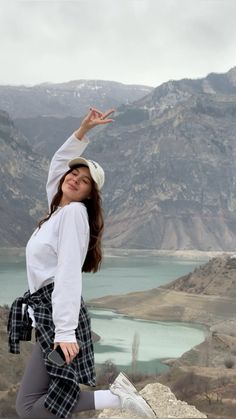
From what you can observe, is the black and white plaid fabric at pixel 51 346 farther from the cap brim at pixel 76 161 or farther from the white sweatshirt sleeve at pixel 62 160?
the white sweatshirt sleeve at pixel 62 160

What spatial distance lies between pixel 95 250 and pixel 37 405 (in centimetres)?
82

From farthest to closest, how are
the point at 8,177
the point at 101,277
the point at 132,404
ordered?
the point at 8,177 → the point at 101,277 → the point at 132,404

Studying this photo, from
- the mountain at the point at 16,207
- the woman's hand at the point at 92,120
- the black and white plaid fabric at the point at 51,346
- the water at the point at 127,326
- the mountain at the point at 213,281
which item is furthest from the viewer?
the mountain at the point at 16,207

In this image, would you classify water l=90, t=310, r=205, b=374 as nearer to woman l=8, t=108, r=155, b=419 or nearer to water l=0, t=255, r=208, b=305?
water l=0, t=255, r=208, b=305

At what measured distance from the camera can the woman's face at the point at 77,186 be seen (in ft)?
10.3

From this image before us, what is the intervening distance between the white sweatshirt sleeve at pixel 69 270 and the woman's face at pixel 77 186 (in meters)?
0.19

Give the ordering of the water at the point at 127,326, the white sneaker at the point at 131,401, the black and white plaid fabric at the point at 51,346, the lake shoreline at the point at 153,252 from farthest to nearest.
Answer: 1. the lake shoreline at the point at 153,252
2. the water at the point at 127,326
3. the white sneaker at the point at 131,401
4. the black and white plaid fabric at the point at 51,346

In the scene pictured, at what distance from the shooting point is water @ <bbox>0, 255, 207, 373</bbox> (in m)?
44.3

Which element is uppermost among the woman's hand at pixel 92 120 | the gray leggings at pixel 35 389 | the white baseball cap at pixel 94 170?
the woman's hand at pixel 92 120

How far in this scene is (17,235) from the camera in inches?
6895

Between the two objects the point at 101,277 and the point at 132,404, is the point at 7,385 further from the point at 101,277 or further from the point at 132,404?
the point at 101,277

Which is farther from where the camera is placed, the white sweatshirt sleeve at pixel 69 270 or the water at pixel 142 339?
the water at pixel 142 339

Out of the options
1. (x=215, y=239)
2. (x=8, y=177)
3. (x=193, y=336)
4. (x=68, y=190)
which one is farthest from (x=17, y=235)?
(x=68, y=190)

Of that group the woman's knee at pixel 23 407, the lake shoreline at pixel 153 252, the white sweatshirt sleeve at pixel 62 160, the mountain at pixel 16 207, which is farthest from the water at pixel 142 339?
the mountain at pixel 16 207
